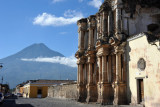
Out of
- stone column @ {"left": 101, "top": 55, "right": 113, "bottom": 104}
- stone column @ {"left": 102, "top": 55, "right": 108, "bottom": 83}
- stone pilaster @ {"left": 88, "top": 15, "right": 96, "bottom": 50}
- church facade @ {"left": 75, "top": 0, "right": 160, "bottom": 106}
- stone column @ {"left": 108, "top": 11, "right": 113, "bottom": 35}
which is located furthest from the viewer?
stone pilaster @ {"left": 88, "top": 15, "right": 96, "bottom": 50}

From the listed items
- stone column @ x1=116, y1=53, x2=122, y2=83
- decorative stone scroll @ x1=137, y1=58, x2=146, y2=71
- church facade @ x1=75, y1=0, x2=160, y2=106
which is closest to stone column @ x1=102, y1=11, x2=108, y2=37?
church facade @ x1=75, y1=0, x2=160, y2=106

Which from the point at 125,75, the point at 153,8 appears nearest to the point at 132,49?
the point at 125,75

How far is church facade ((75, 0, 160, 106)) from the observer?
584 inches

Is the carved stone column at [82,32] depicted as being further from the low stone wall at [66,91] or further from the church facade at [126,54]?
the low stone wall at [66,91]

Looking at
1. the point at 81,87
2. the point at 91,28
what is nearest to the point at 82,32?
the point at 91,28

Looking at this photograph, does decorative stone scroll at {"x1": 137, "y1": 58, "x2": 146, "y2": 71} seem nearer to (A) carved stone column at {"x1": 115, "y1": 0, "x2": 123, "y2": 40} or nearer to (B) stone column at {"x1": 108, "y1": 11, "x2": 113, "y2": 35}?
(A) carved stone column at {"x1": 115, "y1": 0, "x2": 123, "y2": 40}

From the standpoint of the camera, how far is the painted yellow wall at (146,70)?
45.4 ft

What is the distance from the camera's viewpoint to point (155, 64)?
551 inches

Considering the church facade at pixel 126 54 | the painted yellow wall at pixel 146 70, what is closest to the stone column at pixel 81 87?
the church facade at pixel 126 54

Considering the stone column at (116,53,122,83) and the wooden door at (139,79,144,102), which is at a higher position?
the stone column at (116,53,122,83)

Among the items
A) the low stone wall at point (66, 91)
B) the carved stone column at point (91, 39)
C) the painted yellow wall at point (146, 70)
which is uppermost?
the carved stone column at point (91, 39)

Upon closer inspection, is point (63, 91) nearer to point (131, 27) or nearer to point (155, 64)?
point (131, 27)

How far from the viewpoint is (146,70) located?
1499 centimetres

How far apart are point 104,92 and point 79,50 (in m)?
8.61
